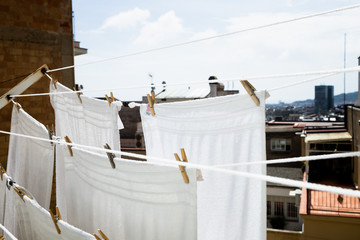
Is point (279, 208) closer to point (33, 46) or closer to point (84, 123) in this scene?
point (33, 46)

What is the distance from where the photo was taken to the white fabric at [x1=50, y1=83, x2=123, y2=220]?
2.20 m

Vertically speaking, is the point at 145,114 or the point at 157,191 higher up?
the point at 145,114

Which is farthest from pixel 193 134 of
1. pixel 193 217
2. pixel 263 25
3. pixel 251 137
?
pixel 263 25

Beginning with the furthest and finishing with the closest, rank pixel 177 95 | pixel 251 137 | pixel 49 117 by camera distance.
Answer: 1. pixel 177 95
2. pixel 49 117
3. pixel 251 137

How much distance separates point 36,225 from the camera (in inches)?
75.2

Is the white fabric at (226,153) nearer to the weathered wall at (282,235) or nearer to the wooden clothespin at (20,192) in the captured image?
the wooden clothespin at (20,192)

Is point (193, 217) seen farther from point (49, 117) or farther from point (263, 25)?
point (49, 117)

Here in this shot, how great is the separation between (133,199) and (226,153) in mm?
455

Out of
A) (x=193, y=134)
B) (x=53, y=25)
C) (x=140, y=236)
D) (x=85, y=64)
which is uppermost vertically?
(x=53, y=25)

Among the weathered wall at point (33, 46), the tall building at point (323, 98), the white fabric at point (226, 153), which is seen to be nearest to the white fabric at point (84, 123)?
the white fabric at point (226, 153)

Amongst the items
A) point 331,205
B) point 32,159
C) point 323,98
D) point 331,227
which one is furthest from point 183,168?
point 323,98

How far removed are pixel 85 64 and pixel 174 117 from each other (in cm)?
98

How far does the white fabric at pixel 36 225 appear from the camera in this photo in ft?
5.09

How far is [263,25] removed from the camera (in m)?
1.55
